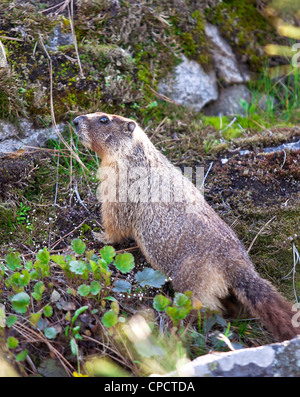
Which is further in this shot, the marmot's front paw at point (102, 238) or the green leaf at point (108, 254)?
the marmot's front paw at point (102, 238)

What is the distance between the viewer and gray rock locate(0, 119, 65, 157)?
5.93 meters

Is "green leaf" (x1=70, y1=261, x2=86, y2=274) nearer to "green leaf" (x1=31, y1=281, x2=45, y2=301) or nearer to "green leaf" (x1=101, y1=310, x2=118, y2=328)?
"green leaf" (x1=31, y1=281, x2=45, y2=301)

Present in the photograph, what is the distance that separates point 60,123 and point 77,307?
3.29 meters

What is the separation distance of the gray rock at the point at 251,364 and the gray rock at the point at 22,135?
152 inches

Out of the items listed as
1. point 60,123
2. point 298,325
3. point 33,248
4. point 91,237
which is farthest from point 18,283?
point 60,123

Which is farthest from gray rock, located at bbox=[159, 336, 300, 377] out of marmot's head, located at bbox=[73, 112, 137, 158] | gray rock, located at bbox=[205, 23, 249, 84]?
gray rock, located at bbox=[205, 23, 249, 84]

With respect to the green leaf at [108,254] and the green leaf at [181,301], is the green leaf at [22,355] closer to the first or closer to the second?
the green leaf at [108,254]

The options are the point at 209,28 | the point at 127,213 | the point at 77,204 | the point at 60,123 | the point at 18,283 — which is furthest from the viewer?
the point at 209,28

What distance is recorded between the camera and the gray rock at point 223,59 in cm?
808

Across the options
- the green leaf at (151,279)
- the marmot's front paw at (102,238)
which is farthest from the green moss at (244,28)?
the green leaf at (151,279)

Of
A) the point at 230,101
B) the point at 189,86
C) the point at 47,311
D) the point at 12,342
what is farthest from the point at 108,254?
the point at 230,101

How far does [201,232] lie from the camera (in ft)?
15.2
